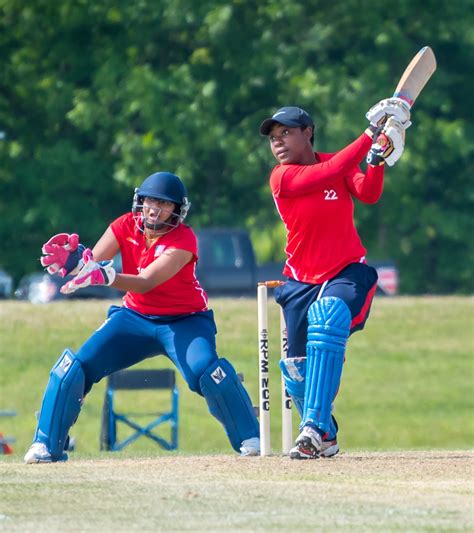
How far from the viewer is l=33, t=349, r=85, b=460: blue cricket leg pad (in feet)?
32.5

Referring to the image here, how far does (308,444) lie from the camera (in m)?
9.40

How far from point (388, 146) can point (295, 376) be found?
143cm

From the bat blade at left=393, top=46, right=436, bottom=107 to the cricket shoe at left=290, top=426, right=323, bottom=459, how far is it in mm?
1903

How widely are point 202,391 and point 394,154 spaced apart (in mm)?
1833

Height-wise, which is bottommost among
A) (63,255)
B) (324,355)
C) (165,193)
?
(324,355)

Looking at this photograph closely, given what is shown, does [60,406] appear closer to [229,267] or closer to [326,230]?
[326,230]

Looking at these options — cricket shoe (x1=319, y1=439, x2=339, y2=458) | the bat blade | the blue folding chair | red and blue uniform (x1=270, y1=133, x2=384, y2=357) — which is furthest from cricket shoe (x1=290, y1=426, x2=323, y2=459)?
the blue folding chair

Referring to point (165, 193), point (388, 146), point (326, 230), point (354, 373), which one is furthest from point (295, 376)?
point (354, 373)

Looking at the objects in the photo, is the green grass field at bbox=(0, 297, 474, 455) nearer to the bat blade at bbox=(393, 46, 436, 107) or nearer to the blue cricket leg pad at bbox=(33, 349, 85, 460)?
the blue cricket leg pad at bbox=(33, 349, 85, 460)

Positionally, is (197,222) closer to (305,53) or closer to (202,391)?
(305,53)

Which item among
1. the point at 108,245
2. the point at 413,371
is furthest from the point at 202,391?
the point at 413,371

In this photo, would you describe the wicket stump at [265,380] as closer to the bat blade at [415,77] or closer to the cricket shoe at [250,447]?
the cricket shoe at [250,447]

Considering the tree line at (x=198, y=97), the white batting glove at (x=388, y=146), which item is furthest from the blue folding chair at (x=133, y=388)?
the tree line at (x=198, y=97)

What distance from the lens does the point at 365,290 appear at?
31.6ft
